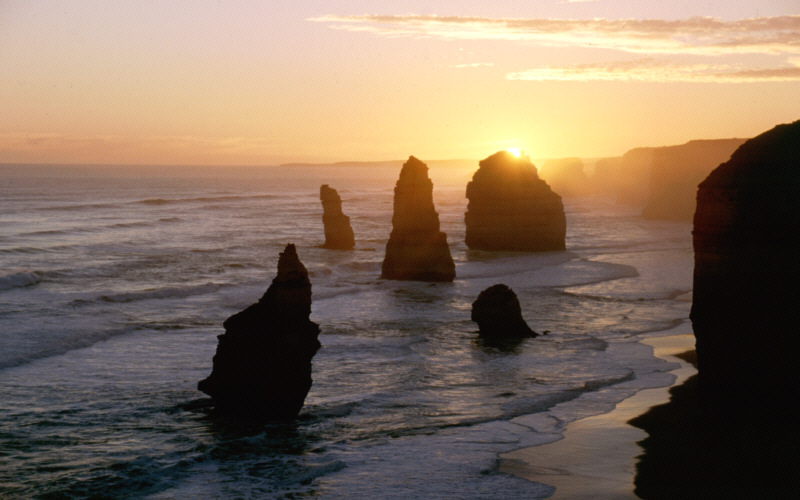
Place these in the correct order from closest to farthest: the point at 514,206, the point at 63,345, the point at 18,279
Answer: the point at 63,345 → the point at 18,279 → the point at 514,206

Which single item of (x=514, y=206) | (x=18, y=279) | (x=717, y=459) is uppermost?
(x=514, y=206)

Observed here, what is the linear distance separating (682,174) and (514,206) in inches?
1818

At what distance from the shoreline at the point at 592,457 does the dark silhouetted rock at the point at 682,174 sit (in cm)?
7976

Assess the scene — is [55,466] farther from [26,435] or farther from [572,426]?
[572,426]

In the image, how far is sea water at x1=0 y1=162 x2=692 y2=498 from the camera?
1410 cm

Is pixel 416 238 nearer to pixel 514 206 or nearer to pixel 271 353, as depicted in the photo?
pixel 514 206

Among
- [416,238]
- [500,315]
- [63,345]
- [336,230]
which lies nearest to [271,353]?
[500,315]

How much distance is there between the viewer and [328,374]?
2169cm

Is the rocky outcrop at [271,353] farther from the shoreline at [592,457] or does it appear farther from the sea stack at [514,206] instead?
the sea stack at [514,206]

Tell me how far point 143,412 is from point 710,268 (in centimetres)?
1250

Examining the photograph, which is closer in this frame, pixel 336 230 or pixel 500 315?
pixel 500 315

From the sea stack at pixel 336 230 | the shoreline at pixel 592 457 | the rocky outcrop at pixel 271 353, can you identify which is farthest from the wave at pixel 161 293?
the shoreline at pixel 592 457

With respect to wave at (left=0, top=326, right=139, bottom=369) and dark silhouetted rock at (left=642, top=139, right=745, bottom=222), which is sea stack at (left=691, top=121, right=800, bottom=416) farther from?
dark silhouetted rock at (left=642, top=139, right=745, bottom=222)

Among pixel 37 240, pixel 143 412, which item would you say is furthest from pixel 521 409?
pixel 37 240
